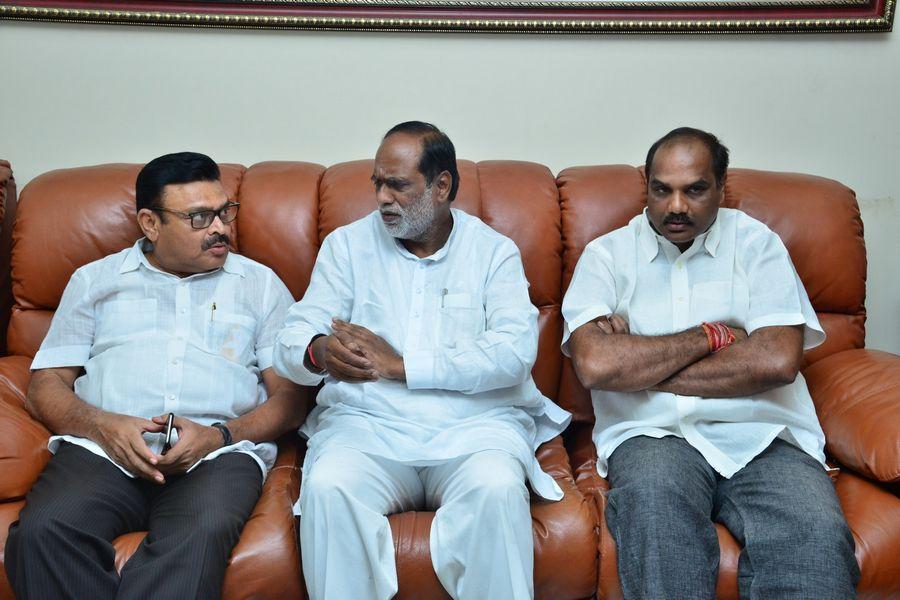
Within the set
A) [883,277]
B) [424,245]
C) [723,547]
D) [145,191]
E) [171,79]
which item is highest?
[171,79]

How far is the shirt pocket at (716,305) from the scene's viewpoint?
218cm

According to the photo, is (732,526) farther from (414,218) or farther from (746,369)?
(414,218)

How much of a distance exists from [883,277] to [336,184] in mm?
1825

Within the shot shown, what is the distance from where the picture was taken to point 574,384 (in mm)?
2434

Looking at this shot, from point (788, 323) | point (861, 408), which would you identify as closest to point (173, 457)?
point (788, 323)

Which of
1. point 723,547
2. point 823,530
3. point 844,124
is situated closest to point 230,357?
point 723,547

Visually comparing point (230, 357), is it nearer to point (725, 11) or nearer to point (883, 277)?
point (725, 11)

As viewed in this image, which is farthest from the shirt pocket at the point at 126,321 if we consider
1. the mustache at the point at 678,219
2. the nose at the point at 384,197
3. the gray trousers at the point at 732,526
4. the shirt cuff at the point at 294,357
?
the mustache at the point at 678,219

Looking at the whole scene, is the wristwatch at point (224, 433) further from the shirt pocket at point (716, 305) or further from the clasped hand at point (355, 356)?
the shirt pocket at point (716, 305)

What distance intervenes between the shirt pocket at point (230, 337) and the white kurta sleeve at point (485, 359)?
47 centimetres

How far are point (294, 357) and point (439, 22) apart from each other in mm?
1227

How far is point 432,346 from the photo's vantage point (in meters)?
2.12

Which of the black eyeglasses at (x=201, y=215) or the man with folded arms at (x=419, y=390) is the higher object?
the black eyeglasses at (x=201, y=215)

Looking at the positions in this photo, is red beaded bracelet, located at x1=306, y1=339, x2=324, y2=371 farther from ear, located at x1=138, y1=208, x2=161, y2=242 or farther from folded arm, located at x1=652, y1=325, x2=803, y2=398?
folded arm, located at x1=652, y1=325, x2=803, y2=398
